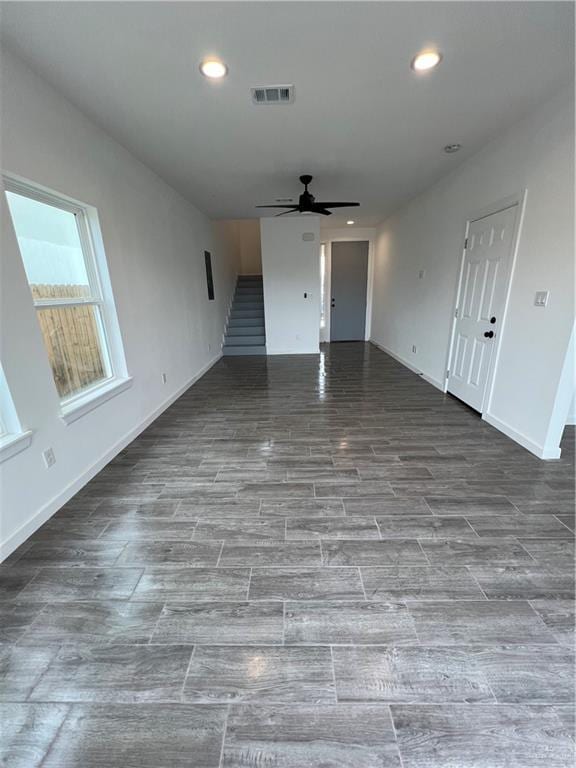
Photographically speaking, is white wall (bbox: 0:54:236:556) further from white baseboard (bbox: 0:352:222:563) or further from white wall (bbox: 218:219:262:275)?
white wall (bbox: 218:219:262:275)

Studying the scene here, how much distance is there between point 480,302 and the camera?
339 cm

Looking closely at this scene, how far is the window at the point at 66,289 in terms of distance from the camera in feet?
6.75

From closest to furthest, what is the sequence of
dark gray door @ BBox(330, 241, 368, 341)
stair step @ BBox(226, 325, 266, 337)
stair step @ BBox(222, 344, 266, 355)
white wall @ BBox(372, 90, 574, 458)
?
white wall @ BBox(372, 90, 574, 458)
stair step @ BBox(222, 344, 266, 355)
stair step @ BBox(226, 325, 266, 337)
dark gray door @ BBox(330, 241, 368, 341)

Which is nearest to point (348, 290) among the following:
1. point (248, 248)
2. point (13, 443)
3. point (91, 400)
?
point (248, 248)

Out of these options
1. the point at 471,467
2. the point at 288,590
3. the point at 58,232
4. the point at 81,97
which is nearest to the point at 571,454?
the point at 471,467

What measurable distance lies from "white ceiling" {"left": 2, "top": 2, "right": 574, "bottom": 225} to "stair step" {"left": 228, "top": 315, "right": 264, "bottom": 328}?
4.18 meters

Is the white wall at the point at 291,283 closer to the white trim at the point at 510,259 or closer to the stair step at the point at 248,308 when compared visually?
the stair step at the point at 248,308

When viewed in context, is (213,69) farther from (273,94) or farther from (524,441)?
(524,441)

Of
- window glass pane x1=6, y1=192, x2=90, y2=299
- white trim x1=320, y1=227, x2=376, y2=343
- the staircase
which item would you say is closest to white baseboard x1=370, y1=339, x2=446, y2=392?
white trim x1=320, y1=227, x2=376, y2=343

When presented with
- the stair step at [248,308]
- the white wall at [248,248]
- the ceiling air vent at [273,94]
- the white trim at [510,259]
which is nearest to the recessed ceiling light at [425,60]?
the ceiling air vent at [273,94]

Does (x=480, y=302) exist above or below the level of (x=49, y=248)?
below

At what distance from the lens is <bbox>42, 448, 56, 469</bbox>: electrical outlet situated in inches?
79.7

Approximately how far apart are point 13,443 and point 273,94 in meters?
2.89

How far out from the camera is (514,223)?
111 inches
